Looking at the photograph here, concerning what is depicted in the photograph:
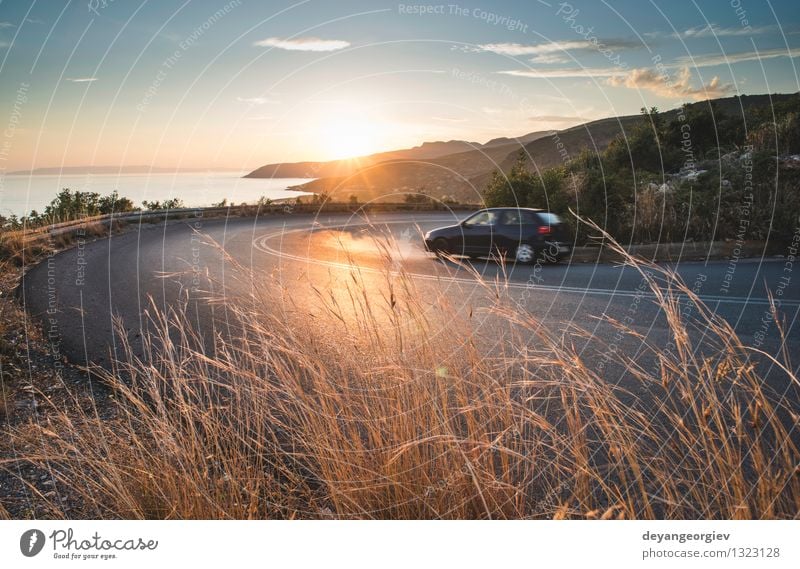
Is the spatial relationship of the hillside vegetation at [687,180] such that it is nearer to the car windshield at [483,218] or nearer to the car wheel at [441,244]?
the car windshield at [483,218]

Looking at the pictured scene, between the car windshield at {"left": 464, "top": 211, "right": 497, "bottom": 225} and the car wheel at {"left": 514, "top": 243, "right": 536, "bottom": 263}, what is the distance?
0.96 meters

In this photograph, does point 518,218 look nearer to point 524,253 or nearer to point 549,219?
point 549,219

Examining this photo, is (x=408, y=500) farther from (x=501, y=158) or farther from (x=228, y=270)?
(x=501, y=158)

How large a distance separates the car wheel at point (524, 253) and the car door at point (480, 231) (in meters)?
0.69

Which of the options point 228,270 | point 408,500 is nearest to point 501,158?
point 228,270

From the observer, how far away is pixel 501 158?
21719 millimetres

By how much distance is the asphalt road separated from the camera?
6.59 metres

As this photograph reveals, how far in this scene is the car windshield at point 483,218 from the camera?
13859 millimetres

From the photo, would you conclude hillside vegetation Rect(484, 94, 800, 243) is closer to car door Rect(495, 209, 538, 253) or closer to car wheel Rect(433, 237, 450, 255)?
car door Rect(495, 209, 538, 253)

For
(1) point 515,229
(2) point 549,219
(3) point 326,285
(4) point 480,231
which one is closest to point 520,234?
(1) point 515,229

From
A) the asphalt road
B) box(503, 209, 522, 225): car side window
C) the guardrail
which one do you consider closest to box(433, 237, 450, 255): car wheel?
the asphalt road

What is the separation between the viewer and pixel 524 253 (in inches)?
520

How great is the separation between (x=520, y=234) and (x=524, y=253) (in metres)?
0.46
